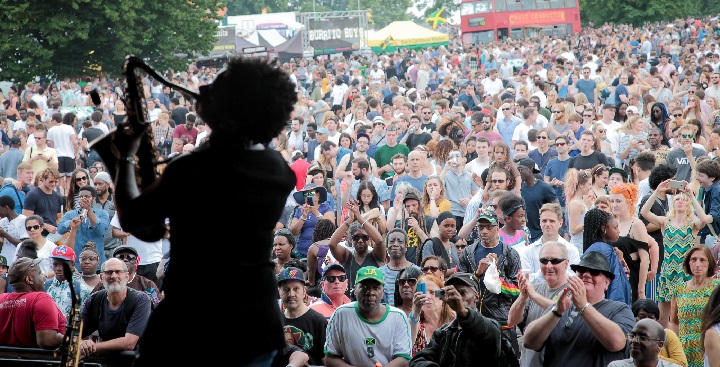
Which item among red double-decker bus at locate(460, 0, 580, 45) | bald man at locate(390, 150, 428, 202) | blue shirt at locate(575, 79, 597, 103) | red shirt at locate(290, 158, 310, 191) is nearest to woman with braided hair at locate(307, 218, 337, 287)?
bald man at locate(390, 150, 428, 202)

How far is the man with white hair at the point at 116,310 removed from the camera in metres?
7.75

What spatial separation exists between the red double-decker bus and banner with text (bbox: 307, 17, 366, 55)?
17.3 feet

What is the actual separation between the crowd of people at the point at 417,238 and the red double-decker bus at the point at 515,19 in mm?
28889

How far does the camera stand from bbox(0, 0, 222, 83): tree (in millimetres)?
30484

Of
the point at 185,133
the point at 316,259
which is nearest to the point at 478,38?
the point at 185,133

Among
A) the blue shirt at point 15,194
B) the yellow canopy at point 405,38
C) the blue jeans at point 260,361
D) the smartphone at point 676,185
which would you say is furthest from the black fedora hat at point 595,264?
the yellow canopy at point 405,38

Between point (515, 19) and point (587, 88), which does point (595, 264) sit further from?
point (515, 19)

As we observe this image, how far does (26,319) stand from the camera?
7.23 metres

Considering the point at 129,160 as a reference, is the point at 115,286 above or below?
below

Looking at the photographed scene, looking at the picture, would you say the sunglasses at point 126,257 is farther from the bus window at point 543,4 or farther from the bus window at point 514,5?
the bus window at point 543,4

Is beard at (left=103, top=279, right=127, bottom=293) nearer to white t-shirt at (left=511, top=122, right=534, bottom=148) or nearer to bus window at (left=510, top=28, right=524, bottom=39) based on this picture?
white t-shirt at (left=511, top=122, right=534, bottom=148)

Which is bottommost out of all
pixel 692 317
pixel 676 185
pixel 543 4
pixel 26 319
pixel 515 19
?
pixel 692 317

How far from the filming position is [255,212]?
3.55 m

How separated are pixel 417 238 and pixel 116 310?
3.63 meters
